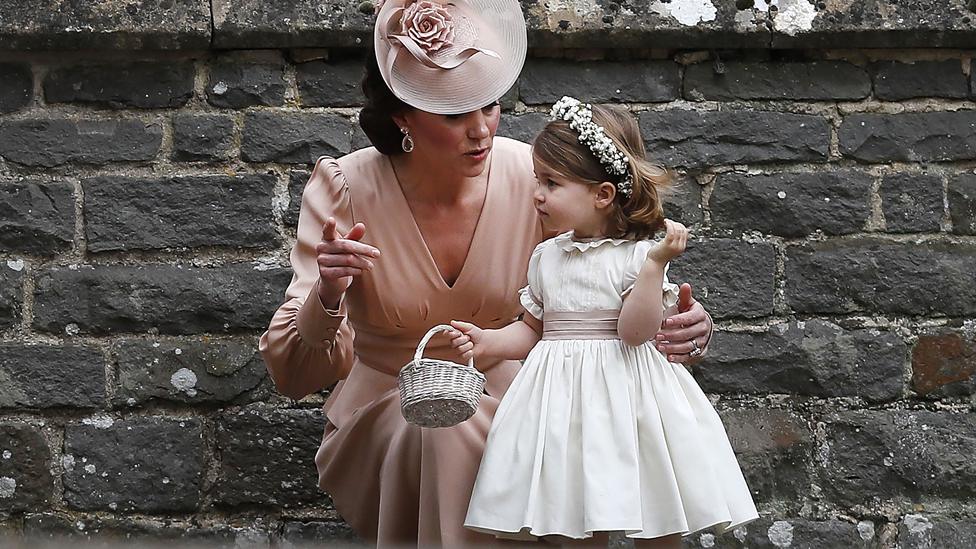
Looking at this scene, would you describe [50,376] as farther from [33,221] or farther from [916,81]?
[916,81]

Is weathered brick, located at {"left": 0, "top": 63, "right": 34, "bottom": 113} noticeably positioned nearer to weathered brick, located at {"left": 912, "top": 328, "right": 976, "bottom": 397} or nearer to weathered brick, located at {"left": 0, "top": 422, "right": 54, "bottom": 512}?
weathered brick, located at {"left": 0, "top": 422, "right": 54, "bottom": 512}

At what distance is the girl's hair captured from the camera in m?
2.77

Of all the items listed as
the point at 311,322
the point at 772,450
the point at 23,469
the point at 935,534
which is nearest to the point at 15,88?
the point at 23,469

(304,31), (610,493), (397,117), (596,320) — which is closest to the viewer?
(610,493)

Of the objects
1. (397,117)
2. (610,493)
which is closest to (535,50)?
(397,117)

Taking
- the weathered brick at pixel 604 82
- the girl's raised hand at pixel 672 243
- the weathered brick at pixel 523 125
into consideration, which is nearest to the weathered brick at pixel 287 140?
the weathered brick at pixel 523 125

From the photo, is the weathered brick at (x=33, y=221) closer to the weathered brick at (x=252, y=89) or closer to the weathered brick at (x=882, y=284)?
the weathered brick at (x=252, y=89)

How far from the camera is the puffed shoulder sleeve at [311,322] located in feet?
9.39

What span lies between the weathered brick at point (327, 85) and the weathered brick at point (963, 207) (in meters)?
1.63

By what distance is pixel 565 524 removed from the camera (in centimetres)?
259

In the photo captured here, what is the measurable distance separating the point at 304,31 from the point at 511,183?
0.85 metres

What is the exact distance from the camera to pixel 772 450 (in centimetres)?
370

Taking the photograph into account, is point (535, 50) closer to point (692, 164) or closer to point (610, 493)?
point (692, 164)

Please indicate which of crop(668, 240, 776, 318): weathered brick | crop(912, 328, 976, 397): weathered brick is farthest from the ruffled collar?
crop(912, 328, 976, 397): weathered brick
